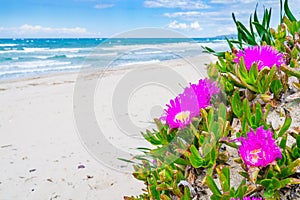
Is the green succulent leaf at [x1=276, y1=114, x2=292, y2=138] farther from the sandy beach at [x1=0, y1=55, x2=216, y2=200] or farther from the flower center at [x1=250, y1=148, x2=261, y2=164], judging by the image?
the sandy beach at [x1=0, y1=55, x2=216, y2=200]

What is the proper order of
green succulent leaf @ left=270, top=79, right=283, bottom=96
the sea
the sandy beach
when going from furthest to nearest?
the sandy beach
the sea
green succulent leaf @ left=270, top=79, right=283, bottom=96

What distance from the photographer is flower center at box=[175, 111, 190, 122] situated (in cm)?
94

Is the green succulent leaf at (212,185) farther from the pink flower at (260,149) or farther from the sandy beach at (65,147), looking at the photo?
the sandy beach at (65,147)

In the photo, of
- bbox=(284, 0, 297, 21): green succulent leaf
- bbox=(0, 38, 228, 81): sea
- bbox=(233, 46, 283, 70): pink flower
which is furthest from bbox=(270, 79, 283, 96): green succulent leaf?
bbox=(284, 0, 297, 21): green succulent leaf

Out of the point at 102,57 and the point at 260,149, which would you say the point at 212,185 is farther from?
the point at 102,57

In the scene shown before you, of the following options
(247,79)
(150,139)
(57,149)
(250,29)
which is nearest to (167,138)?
(150,139)

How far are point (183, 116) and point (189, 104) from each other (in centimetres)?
4

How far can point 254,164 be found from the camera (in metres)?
0.76

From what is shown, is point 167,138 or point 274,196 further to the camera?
point 167,138

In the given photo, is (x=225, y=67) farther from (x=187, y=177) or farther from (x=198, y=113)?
(x=187, y=177)

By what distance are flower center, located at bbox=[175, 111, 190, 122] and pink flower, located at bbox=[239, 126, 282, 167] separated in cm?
20

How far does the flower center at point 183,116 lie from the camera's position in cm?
94

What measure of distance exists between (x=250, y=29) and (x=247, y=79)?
0.38m

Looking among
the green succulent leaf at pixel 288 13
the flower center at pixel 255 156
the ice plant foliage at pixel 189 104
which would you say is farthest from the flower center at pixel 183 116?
the green succulent leaf at pixel 288 13
